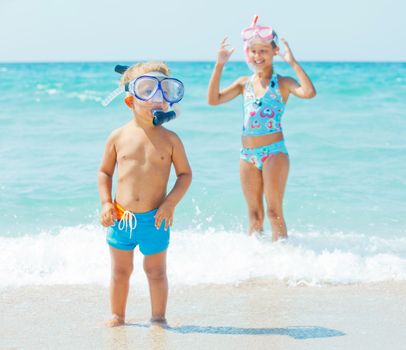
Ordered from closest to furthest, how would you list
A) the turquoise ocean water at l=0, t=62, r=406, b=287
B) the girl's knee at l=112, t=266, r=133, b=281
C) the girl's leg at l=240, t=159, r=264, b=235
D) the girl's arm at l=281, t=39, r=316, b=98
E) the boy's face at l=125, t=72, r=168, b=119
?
the boy's face at l=125, t=72, r=168, b=119 → the girl's knee at l=112, t=266, r=133, b=281 → the turquoise ocean water at l=0, t=62, r=406, b=287 → the girl's arm at l=281, t=39, r=316, b=98 → the girl's leg at l=240, t=159, r=264, b=235

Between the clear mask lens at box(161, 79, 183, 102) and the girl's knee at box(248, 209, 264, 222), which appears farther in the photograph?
the girl's knee at box(248, 209, 264, 222)

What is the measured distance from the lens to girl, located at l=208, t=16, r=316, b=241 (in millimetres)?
5617

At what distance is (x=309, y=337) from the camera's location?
12.6ft

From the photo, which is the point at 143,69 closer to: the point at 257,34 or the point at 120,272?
the point at 120,272

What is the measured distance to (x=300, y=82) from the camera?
557 centimetres

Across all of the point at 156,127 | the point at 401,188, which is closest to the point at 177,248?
the point at 156,127

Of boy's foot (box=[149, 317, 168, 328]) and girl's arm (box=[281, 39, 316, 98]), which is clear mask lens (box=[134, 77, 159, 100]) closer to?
boy's foot (box=[149, 317, 168, 328])

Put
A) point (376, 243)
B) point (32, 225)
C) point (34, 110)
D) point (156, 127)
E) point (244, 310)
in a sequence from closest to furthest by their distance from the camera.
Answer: point (156, 127) < point (244, 310) < point (376, 243) < point (32, 225) < point (34, 110)

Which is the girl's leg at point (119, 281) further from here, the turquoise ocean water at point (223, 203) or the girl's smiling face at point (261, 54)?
the girl's smiling face at point (261, 54)

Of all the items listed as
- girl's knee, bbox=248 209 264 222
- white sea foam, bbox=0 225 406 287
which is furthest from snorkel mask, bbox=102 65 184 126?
girl's knee, bbox=248 209 264 222

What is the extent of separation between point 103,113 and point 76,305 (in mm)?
11655

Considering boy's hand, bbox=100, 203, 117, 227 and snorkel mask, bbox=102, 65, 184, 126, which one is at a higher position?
snorkel mask, bbox=102, 65, 184, 126

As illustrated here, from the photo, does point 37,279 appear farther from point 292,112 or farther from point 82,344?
point 292,112

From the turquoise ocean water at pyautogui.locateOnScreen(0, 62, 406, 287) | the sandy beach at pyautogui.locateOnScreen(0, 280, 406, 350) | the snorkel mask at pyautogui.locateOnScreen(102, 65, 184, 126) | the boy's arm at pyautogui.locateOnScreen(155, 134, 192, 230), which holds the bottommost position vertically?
the turquoise ocean water at pyautogui.locateOnScreen(0, 62, 406, 287)
